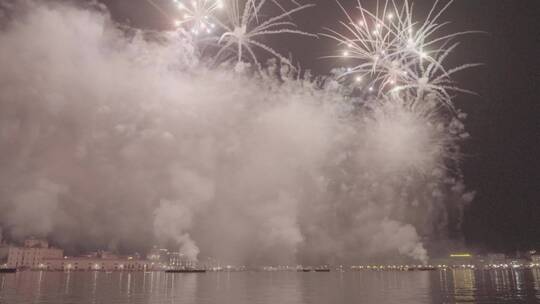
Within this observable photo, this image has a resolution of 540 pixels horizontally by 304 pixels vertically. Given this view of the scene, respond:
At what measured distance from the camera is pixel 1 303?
37.0 metres

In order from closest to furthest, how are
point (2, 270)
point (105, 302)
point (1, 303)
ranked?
point (1, 303)
point (105, 302)
point (2, 270)

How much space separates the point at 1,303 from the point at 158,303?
12999mm

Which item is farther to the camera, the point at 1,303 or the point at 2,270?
the point at 2,270

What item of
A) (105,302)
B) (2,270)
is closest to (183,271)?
(2,270)

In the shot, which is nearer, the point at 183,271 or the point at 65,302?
the point at 65,302

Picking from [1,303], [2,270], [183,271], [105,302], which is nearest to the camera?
[1,303]

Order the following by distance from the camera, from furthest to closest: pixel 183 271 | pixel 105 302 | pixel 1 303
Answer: pixel 183 271 < pixel 105 302 < pixel 1 303

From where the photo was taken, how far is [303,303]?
3766 cm

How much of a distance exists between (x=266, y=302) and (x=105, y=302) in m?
14.7

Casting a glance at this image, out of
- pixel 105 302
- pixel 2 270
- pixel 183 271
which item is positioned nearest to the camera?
pixel 105 302

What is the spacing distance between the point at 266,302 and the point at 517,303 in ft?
71.0

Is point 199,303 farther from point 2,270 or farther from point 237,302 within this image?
point 2,270

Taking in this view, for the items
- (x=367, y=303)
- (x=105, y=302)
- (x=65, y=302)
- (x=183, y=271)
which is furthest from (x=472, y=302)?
(x=183, y=271)

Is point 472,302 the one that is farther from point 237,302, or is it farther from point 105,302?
point 105,302
